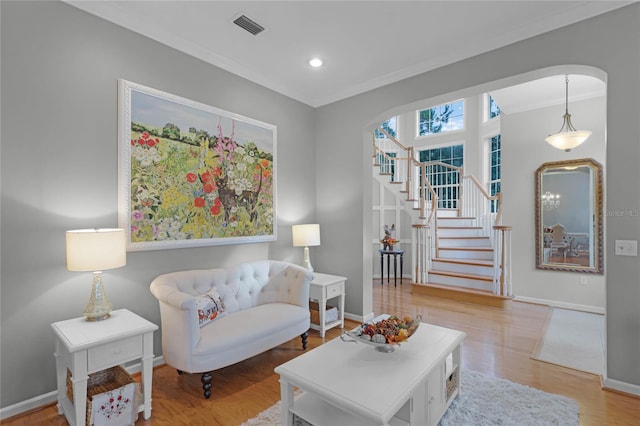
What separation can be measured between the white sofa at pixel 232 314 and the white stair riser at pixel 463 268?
11.5 ft

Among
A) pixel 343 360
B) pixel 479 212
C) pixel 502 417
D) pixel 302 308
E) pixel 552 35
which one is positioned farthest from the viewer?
pixel 479 212

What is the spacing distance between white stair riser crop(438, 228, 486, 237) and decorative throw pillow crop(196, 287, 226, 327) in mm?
5137

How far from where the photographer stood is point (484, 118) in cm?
701

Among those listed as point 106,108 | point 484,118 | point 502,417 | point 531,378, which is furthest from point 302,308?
point 484,118

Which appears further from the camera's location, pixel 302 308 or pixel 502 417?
pixel 302 308

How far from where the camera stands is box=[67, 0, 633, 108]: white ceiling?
254 centimetres

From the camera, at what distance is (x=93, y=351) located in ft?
6.30

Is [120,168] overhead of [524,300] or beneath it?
overhead

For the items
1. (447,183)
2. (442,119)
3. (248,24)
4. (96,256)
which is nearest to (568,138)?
(447,183)

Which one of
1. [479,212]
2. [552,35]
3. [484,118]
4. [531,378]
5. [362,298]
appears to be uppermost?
[484,118]

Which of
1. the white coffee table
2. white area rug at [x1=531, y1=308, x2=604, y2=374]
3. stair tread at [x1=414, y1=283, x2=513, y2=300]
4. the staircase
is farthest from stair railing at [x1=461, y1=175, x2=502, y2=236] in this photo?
the white coffee table

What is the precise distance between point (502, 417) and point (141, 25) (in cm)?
415

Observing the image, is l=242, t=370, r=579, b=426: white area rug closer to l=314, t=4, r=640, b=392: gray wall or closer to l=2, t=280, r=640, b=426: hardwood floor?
l=2, t=280, r=640, b=426: hardwood floor

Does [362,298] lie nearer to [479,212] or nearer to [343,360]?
[343,360]
